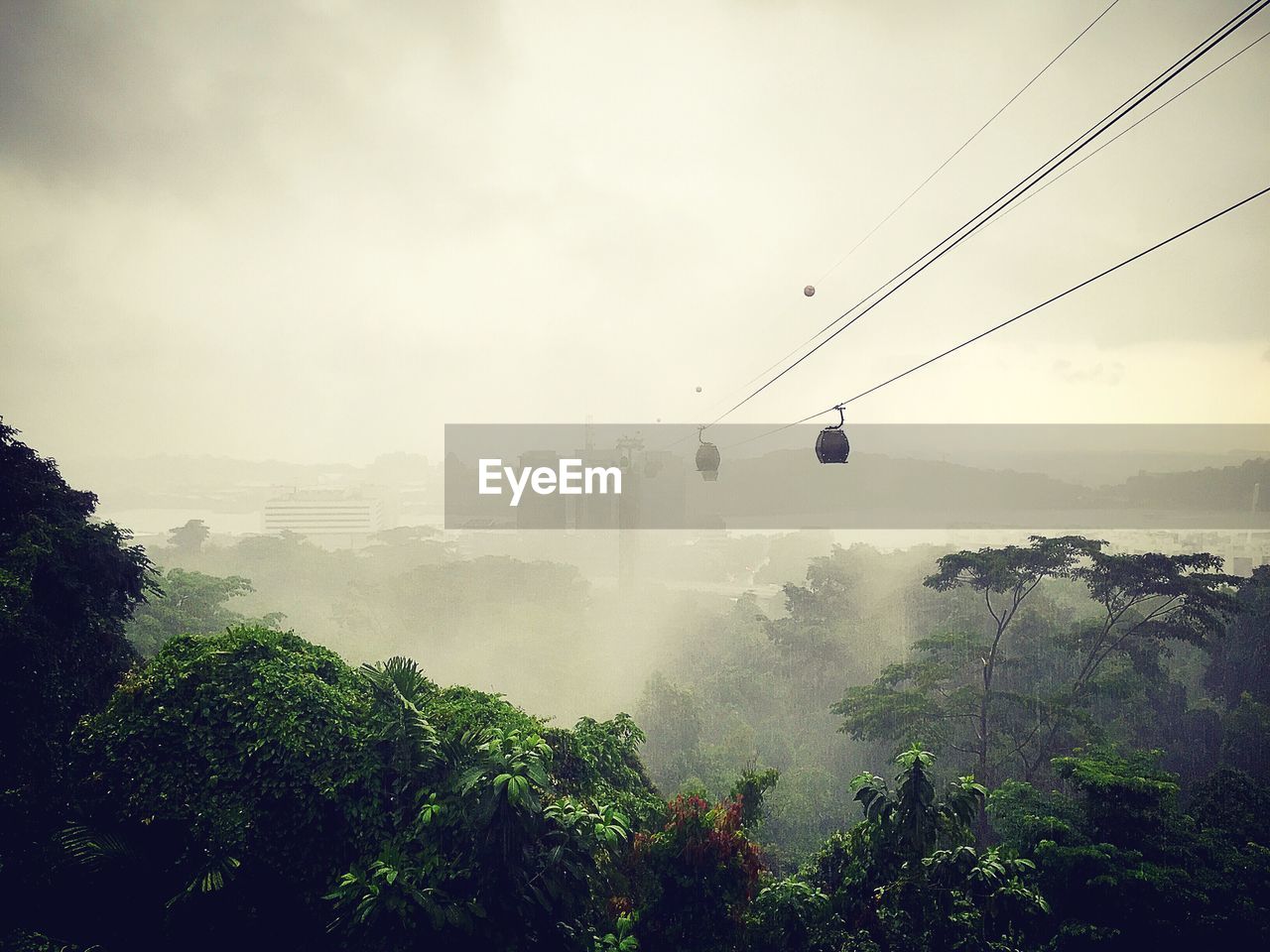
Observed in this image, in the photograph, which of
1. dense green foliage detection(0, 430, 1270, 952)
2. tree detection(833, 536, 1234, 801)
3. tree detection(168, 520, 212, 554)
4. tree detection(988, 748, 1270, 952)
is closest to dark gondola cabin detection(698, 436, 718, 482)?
dense green foliage detection(0, 430, 1270, 952)

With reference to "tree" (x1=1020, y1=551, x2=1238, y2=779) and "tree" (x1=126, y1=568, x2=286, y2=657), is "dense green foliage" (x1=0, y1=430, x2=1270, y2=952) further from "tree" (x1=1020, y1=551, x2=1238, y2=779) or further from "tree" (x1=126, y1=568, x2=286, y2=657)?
"tree" (x1=126, y1=568, x2=286, y2=657)

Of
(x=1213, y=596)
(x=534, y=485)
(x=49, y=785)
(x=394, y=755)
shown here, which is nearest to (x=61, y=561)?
(x=49, y=785)

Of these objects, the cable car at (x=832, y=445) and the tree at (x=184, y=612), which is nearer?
the cable car at (x=832, y=445)

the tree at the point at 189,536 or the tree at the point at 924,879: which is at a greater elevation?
the tree at the point at 189,536

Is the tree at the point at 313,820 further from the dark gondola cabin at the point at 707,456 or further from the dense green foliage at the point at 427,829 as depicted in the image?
the dark gondola cabin at the point at 707,456

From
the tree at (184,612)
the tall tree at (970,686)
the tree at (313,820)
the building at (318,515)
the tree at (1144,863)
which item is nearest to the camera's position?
the tree at (313,820)

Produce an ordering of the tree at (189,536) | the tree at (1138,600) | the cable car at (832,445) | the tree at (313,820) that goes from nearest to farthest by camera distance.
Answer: the tree at (313,820)
the cable car at (832,445)
the tree at (1138,600)
the tree at (189,536)

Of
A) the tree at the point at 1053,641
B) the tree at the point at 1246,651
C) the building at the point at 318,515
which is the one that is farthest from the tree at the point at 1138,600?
the building at the point at 318,515
